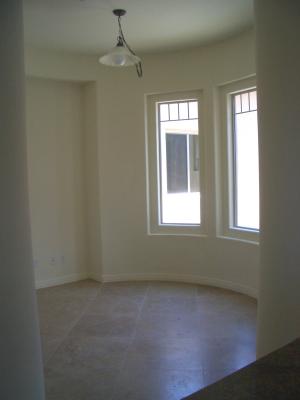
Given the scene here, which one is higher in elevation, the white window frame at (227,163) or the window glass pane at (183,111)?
the window glass pane at (183,111)

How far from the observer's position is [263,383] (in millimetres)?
1098

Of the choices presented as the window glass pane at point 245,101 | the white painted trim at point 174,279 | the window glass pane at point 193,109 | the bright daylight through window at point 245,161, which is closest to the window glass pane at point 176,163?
the window glass pane at point 193,109

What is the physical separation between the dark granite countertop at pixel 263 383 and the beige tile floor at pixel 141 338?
5.28 ft

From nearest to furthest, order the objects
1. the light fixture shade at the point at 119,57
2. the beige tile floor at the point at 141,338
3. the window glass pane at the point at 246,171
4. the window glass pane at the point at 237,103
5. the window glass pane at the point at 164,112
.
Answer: the beige tile floor at the point at 141,338, the light fixture shade at the point at 119,57, the window glass pane at the point at 246,171, the window glass pane at the point at 237,103, the window glass pane at the point at 164,112

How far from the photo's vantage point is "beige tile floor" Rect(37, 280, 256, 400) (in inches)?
111

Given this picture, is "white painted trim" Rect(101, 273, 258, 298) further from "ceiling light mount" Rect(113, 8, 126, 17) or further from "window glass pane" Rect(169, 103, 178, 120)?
"ceiling light mount" Rect(113, 8, 126, 17)

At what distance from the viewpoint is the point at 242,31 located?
443 centimetres

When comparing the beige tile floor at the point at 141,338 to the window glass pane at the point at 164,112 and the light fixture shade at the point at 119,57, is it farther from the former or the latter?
the light fixture shade at the point at 119,57

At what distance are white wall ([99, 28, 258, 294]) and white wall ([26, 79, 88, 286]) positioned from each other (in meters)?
0.38

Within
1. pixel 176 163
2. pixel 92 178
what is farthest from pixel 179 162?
pixel 92 178

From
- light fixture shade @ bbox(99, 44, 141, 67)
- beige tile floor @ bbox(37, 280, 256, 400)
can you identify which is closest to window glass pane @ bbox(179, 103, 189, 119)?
light fixture shade @ bbox(99, 44, 141, 67)

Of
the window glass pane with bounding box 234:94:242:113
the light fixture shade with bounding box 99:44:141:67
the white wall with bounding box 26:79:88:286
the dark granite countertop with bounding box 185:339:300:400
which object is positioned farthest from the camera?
the white wall with bounding box 26:79:88:286

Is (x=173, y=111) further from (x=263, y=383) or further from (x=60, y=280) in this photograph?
(x=263, y=383)

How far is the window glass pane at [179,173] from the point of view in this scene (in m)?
5.27
